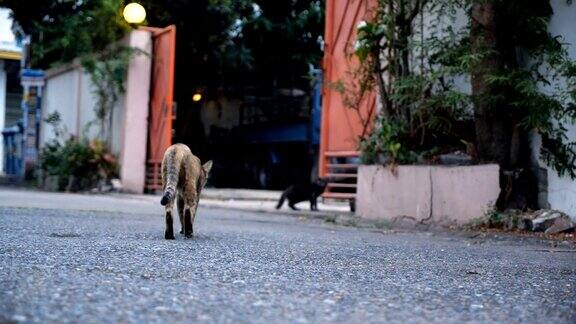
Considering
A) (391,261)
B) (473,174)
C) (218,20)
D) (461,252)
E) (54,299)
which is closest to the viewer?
(54,299)

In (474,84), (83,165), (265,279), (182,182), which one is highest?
(474,84)

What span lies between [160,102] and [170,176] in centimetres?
977

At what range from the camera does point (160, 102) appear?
1498 centimetres

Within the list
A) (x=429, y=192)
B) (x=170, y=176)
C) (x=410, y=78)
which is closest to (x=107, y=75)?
(x=410, y=78)

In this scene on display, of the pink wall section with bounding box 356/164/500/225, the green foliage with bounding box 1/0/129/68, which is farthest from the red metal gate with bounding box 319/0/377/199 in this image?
the green foliage with bounding box 1/0/129/68

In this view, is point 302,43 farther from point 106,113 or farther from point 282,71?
point 106,113

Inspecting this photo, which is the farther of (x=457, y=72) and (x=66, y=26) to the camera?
(x=66, y=26)

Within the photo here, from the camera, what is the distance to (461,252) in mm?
5680

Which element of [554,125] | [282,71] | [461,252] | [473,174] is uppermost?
[282,71]

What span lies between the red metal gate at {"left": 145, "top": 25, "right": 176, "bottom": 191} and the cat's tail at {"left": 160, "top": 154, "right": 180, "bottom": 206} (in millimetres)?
8913

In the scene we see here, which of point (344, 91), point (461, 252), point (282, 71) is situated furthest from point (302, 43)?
point (461, 252)

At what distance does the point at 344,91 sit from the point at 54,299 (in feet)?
25.3

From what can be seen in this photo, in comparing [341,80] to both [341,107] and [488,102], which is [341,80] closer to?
[341,107]

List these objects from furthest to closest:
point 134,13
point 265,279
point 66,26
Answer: point 66,26
point 134,13
point 265,279
